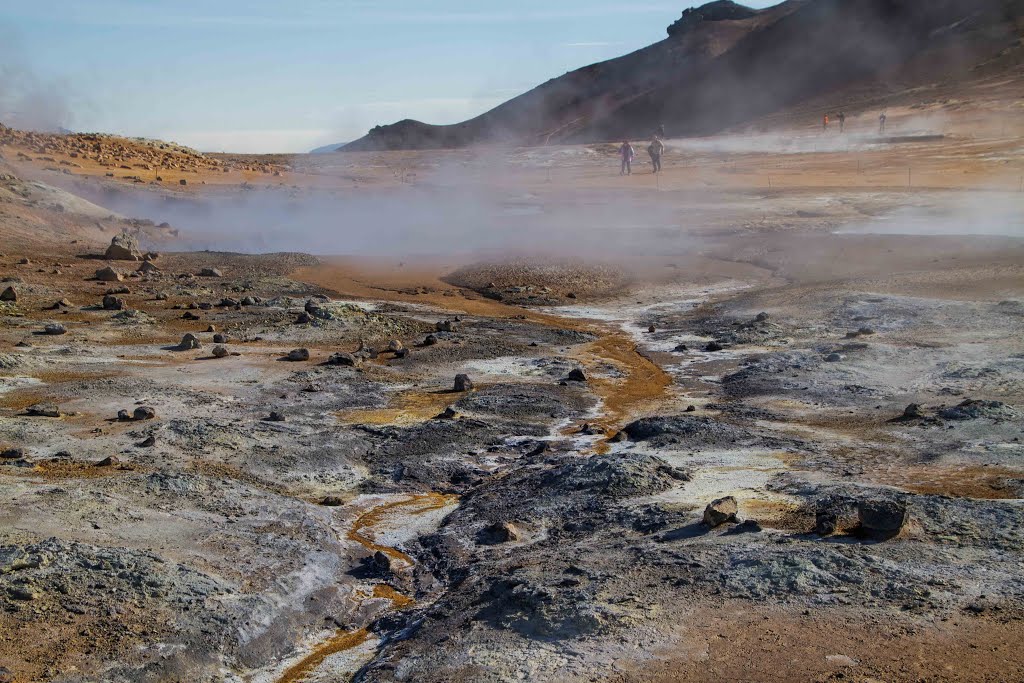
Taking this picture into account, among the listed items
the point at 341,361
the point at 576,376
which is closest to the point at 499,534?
the point at 576,376

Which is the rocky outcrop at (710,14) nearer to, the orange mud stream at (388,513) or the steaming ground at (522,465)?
the steaming ground at (522,465)

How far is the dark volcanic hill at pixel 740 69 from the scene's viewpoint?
5469 cm

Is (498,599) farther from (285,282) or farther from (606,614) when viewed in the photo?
(285,282)

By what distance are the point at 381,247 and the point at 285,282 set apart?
475 cm

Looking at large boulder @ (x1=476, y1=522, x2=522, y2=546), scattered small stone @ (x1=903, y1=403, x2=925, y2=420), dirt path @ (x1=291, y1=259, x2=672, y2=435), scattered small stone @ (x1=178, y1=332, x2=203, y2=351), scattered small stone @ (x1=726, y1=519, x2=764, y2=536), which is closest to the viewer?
scattered small stone @ (x1=726, y1=519, x2=764, y2=536)

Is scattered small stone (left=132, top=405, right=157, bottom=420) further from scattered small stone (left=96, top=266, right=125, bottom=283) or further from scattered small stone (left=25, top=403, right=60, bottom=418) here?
scattered small stone (left=96, top=266, right=125, bottom=283)

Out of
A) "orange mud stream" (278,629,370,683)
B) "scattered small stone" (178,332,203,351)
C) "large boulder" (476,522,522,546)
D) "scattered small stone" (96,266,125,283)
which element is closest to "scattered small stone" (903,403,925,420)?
"large boulder" (476,522,522,546)

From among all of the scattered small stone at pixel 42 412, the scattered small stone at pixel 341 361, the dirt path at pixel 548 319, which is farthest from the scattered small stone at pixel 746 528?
the scattered small stone at pixel 341 361

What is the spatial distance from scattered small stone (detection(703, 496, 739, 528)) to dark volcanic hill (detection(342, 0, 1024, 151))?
164 ft

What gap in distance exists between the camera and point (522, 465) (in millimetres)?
7312

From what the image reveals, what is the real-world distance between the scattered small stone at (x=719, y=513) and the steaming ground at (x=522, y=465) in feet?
0.19

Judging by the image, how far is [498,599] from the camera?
16.3 ft

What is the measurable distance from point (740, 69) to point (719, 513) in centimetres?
6236

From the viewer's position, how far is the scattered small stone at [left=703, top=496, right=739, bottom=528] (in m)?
5.46
